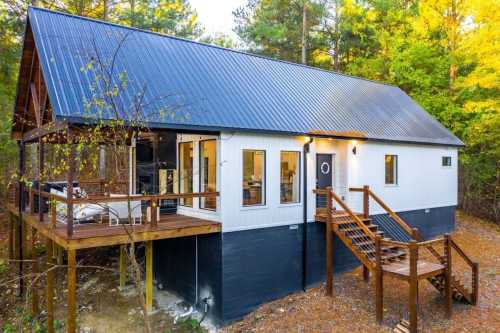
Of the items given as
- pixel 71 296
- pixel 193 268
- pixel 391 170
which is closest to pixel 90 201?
pixel 71 296

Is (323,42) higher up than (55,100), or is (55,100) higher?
(323,42)

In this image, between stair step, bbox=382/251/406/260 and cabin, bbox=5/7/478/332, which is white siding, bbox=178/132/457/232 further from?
stair step, bbox=382/251/406/260

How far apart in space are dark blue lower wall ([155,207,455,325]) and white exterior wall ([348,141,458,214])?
2.29 meters

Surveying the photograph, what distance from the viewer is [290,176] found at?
9.80m

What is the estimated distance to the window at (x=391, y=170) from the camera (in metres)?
12.5

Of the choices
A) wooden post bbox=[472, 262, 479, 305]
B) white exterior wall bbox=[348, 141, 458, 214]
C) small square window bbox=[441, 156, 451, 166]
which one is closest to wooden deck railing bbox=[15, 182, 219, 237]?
white exterior wall bbox=[348, 141, 458, 214]

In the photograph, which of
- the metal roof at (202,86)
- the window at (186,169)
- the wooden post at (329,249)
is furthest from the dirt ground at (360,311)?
the metal roof at (202,86)

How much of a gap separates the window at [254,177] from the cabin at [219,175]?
26 millimetres

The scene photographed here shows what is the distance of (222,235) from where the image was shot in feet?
27.2

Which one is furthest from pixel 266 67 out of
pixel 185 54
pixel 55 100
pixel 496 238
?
pixel 496 238

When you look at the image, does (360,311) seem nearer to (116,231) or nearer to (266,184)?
(266,184)

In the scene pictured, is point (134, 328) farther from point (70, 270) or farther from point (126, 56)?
point (126, 56)

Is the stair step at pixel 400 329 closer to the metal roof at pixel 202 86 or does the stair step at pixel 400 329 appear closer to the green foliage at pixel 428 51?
the metal roof at pixel 202 86

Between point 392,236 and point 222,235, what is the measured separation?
659 centimetres
